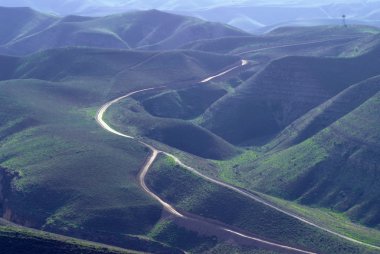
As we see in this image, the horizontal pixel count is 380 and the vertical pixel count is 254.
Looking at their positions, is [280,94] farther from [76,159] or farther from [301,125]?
[76,159]

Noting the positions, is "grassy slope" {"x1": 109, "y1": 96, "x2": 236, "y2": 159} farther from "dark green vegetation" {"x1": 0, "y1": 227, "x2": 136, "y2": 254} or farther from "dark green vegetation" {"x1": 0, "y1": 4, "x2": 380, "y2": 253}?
"dark green vegetation" {"x1": 0, "y1": 227, "x2": 136, "y2": 254}

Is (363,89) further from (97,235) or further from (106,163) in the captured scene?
(97,235)

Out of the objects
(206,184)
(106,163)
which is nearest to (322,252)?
(206,184)

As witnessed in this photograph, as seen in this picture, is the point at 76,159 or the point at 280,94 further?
the point at 280,94

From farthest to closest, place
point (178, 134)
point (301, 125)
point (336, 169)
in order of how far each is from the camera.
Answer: point (301, 125) → point (178, 134) → point (336, 169)

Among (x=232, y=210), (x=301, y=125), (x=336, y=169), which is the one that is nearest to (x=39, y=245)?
(x=232, y=210)

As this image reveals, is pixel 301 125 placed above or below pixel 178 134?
above

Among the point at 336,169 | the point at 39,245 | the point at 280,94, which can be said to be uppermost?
the point at 280,94

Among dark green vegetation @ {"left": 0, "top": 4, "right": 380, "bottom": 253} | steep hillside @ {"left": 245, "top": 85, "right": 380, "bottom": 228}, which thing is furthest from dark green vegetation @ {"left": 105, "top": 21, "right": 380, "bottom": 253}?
dark green vegetation @ {"left": 0, "top": 4, "right": 380, "bottom": 253}
